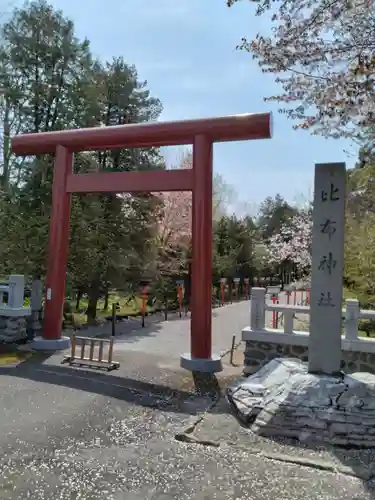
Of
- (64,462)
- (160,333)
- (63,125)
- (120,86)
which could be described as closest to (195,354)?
(64,462)

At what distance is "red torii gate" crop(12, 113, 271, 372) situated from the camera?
27.4ft

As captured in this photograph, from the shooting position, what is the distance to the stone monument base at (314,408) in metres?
5.09

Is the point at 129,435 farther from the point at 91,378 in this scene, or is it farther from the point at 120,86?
the point at 120,86

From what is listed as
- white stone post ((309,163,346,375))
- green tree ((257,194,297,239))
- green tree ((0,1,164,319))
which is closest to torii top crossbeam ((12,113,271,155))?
white stone post ((309,163,346,375))

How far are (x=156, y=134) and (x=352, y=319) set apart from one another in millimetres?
5021

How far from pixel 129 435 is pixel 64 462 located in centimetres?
96

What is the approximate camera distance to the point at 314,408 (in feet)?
17.5

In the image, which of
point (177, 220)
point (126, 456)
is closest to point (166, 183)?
point (126, 456)

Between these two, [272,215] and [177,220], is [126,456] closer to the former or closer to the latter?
[177,220]

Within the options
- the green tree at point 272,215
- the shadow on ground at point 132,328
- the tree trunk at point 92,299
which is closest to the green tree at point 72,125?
the tree trunk at point 92,299

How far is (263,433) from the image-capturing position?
5.30 metres

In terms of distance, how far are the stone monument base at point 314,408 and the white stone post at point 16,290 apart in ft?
20.0

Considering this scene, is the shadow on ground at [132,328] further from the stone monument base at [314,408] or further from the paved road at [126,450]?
the stone monument base at [314,408]

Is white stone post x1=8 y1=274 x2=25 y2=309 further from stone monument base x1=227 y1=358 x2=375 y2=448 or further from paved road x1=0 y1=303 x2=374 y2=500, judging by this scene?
stone monument base x1=227 y1=358 x2=375 y2=448
